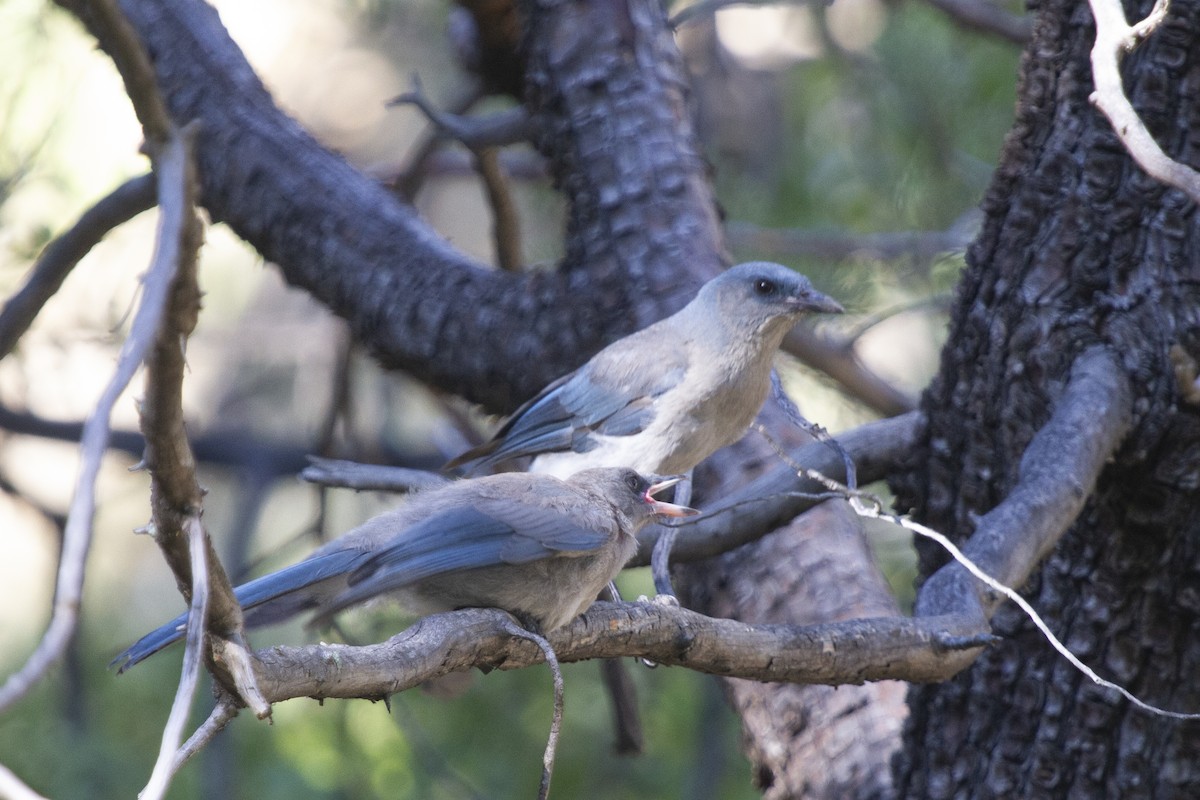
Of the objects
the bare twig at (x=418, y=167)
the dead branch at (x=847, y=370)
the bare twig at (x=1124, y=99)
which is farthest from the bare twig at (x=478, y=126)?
the bare twig at (x=1124, y=99)

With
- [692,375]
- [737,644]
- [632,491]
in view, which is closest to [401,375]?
[692,375]

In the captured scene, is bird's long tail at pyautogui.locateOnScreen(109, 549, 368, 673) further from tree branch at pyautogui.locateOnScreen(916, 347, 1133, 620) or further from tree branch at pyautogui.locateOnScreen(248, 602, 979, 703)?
tree branch at pyautogui.locateOnScreen(916, 347, 1133, 620)

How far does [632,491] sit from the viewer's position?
8.79ft

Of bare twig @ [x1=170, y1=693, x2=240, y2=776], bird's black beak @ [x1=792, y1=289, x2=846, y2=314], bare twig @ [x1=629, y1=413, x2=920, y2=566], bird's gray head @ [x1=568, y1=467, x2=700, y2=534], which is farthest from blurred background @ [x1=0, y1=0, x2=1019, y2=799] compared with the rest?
bare twig @ [x1=170, y1=693, x2=240, y2=776]

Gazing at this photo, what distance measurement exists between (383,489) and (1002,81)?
3.69m

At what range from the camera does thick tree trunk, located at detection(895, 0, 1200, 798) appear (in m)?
2.45

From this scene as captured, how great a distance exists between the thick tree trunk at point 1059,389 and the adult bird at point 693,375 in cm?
58

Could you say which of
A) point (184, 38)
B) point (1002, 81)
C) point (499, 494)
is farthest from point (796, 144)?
point (499, 494)

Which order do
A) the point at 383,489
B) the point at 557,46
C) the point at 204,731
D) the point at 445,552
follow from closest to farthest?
the point at 204,731 < the point at 445,552 < the point at 383,489 < the point at 557,46

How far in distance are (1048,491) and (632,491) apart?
34.6 inches

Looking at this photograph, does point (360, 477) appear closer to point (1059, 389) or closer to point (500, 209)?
point (500, 209)

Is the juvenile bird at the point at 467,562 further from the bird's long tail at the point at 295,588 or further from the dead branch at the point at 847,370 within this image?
the dead branch at the point at 847,370

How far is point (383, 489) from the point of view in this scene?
334 centimetres

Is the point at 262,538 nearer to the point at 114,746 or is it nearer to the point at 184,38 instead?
the point at 114,746
